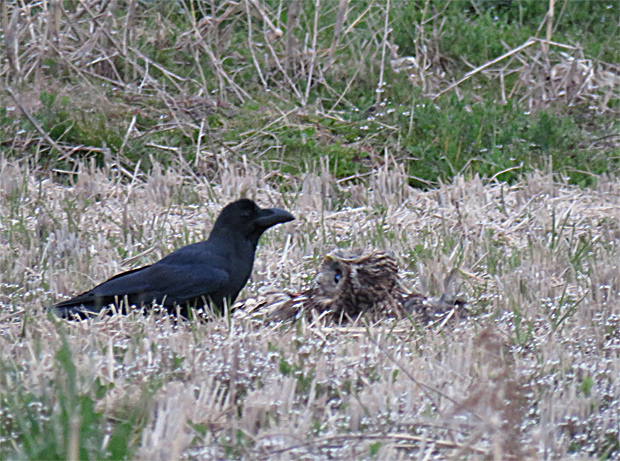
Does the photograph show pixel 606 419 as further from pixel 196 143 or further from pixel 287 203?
pixel 196 143

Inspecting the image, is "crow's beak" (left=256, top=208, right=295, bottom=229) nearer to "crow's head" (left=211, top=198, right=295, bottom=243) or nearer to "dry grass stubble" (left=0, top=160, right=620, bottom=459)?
"crow's head" (left=211, top=198, right=295, bottom=243)

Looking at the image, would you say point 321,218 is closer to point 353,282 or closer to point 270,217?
point 270,217

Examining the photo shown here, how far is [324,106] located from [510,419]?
6550 mm

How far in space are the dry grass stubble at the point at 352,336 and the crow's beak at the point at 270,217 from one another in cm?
33

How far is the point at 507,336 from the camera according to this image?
12.7 ft

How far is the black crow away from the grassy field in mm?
239

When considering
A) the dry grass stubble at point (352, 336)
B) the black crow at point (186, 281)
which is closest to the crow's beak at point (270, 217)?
the black crow at point (186, 281)

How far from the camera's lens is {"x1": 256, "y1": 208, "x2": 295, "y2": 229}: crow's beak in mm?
4785

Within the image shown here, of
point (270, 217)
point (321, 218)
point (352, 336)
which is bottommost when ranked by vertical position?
point (321, 218)

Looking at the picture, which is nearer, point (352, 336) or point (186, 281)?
point (352, 336)

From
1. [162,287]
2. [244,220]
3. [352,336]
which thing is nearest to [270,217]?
[244,220]

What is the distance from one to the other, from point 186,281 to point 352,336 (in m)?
0.92

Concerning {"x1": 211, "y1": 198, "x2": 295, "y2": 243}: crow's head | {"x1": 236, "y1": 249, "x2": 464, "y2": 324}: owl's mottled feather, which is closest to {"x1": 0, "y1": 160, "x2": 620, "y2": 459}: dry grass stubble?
{"x1": 236, "y1": 249, "x2": 464, "y2": 324}: owl's mottled feather

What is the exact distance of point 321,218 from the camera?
20.3 feet
